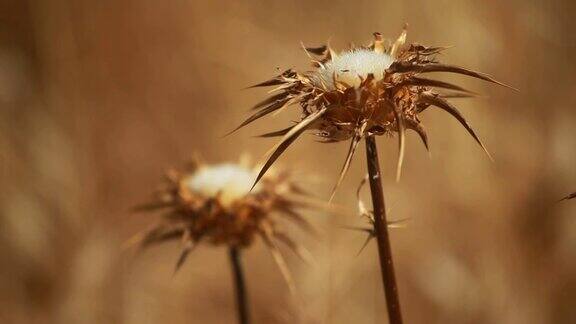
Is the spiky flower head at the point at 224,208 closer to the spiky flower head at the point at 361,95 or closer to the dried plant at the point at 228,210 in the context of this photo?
the dried plant at the point at 228,210

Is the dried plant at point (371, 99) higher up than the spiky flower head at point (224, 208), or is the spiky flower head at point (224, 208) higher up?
the dried plant at point (371, 99)

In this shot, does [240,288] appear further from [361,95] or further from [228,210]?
[361,95]

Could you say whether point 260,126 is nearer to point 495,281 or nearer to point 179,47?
point 179,47

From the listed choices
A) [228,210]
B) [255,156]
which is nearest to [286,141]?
[228,210]

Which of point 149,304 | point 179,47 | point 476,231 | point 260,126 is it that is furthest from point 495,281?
point 179,47

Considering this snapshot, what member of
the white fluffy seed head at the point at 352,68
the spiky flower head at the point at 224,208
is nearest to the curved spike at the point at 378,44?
the white fluffy seed head at the point at 352,68

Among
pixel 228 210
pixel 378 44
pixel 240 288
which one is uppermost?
pixel 378 44
